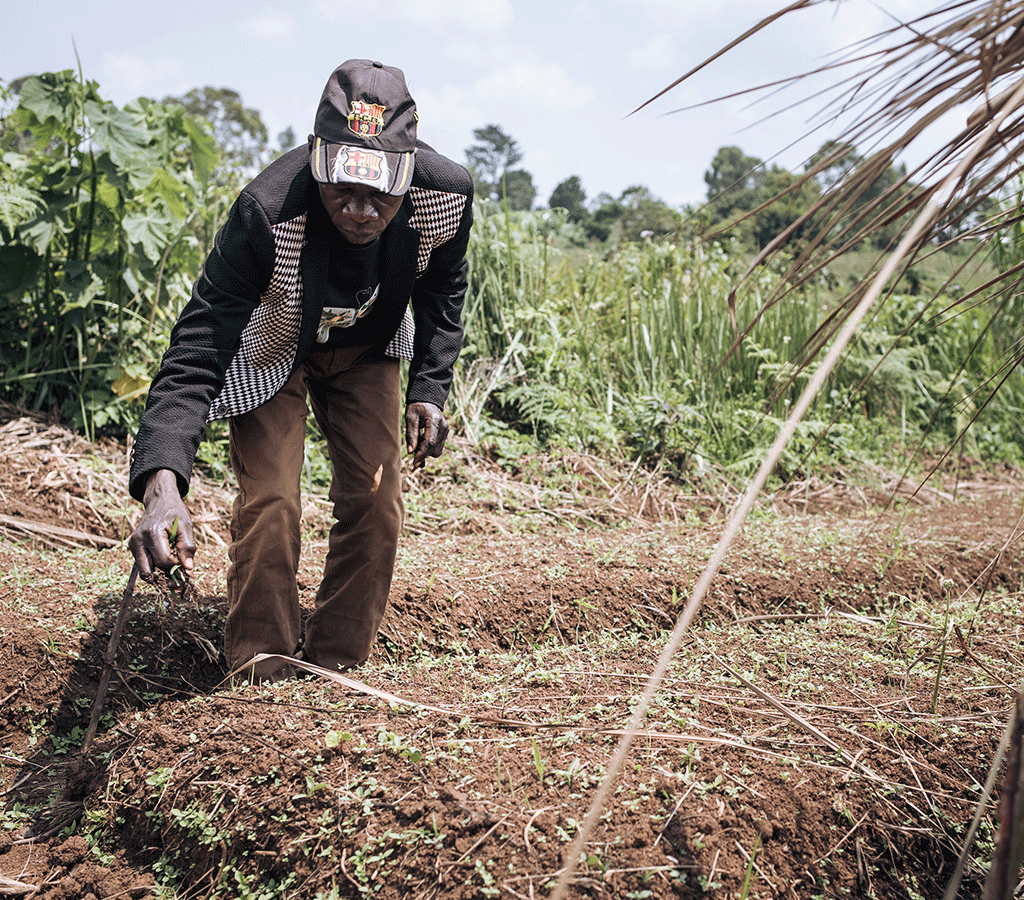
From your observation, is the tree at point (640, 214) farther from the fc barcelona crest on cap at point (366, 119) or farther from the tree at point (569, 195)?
the fc barcelona crest on cap at point (366, 119)

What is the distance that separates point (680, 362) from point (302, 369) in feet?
13.1

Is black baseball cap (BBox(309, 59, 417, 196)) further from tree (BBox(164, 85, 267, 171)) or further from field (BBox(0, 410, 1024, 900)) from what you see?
tree (BBox(164, 85, 267, 171))

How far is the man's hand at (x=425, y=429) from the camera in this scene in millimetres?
2670

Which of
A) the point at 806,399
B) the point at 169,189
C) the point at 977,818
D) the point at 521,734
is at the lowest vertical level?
the point at 521,734

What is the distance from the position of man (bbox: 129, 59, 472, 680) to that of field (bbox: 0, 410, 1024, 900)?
29cm

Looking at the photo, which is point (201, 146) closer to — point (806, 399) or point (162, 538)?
point (162, 538)

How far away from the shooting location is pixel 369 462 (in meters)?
2.55

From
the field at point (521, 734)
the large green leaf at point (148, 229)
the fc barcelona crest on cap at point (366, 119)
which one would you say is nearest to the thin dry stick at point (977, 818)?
the field at point (521, 734)

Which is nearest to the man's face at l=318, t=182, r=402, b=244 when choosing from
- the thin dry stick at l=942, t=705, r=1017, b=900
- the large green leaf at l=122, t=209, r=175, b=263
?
the thin dry stick at l=942, t=705, r=1017, b=900

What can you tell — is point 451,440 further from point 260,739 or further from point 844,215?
point 844,215

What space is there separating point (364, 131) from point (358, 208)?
0.19 meters

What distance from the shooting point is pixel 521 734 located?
6.03 feet

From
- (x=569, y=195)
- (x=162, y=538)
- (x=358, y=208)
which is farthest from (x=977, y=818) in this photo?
(x=569, y=195)

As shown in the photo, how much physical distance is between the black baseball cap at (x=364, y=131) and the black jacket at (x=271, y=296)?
15cm
